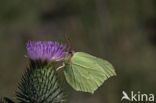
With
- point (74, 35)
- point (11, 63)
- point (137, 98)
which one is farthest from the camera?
point (74, 35)

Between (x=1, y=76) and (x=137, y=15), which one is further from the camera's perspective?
(x=137, y=15)

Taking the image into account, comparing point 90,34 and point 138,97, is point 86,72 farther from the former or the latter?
point 90,34

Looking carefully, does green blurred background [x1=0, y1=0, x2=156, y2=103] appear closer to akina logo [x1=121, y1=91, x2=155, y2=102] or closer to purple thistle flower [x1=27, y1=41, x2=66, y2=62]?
akina logo [x1=121, y1=91, x2=155, y2=102]

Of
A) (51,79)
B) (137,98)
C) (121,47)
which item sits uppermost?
(51,79)

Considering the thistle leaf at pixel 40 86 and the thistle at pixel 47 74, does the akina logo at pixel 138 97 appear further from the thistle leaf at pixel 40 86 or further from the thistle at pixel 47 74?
the thistle leaf at pixel 40 86

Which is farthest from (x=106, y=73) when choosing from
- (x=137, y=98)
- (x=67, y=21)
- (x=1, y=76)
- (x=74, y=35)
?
(x=67, y=21)

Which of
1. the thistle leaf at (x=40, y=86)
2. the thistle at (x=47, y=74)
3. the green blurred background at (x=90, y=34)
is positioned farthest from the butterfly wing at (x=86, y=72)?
the green blurred background at (x=90, y=34)

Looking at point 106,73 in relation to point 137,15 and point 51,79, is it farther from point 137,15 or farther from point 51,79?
point 137,15
